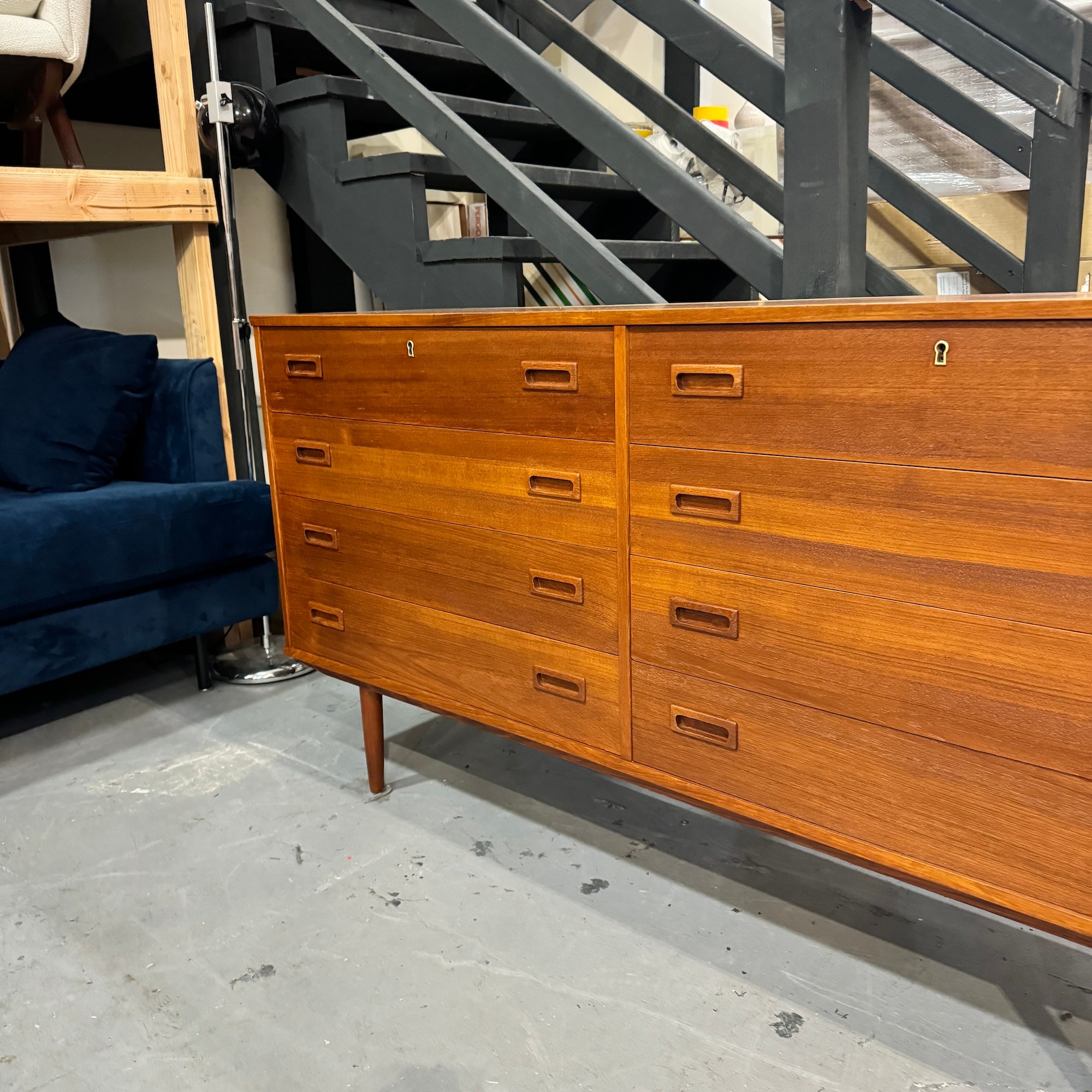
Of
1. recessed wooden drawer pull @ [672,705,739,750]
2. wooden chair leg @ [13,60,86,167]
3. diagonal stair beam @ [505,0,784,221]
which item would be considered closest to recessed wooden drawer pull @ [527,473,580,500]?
recessed wooden drawer pull @ [672,705,739,750]

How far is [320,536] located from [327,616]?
17 centimetres

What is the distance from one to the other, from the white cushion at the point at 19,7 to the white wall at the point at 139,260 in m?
0.96

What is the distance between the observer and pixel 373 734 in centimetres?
199

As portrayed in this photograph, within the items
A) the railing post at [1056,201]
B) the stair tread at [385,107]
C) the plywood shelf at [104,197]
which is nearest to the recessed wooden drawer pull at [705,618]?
the railing post at [1056,201]

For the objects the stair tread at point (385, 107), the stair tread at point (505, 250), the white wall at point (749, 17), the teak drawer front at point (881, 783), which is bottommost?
the teak drawer front at point (881, 783)

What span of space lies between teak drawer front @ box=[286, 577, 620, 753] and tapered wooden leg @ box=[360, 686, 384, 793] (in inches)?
2.0

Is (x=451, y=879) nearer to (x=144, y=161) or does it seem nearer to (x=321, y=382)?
(x=321, y=382)

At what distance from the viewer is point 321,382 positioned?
1.85 metres

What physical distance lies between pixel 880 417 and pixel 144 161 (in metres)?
3.25

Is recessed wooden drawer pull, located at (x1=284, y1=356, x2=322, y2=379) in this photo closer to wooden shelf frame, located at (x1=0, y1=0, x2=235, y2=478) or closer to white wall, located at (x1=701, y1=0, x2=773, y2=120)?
wooden shelf frame, located at (x1=0, y1=0, x2=235, y2=478)

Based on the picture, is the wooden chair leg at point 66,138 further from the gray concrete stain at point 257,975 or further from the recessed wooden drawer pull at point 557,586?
the gray concrete stain at point 257,975

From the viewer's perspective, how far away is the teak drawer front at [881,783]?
112 centimetres

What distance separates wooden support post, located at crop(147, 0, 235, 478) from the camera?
8.36 ft

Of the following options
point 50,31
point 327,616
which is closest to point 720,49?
point 327,616
